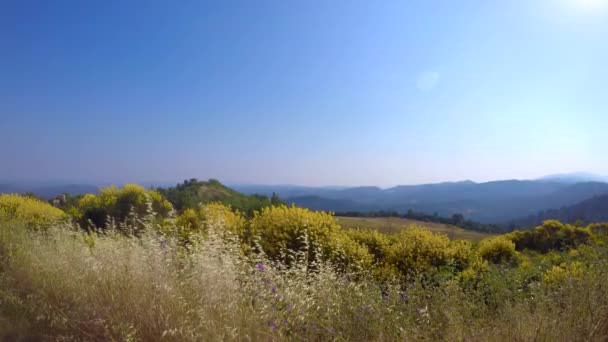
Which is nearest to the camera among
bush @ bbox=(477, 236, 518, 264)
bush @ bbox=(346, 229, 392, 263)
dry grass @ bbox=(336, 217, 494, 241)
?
bush @ bbox=(346, 229, 392, 263)

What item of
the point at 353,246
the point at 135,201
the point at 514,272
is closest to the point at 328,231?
the point at 353,246

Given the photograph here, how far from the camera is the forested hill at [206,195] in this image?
1314 cm

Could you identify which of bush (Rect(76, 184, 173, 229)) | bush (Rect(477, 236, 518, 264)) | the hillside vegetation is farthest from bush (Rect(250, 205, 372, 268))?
bush (Rect(76, 184, 173, 229))

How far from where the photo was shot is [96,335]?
3.20 metres

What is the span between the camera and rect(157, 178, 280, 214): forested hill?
13137 mm

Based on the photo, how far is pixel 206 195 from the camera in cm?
2188

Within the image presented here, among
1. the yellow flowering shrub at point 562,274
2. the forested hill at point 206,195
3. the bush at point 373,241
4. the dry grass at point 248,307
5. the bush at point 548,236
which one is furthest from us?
the forested hill at point 206,195

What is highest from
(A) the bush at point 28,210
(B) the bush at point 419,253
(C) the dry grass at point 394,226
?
(A) the bush at point 28,210

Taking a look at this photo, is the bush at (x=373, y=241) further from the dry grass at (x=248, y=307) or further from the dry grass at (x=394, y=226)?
the dry grass at (x=248, y=307)

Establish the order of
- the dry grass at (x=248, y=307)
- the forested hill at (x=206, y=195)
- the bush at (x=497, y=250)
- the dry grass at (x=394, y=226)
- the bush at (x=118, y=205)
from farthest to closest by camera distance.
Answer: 1. the forested hill at (x=206, y=195)
2. the bush at (x=118, y=205)
3. the dry grass at (x=394, y=226)
4. the bush at (x=497, y=250)
5. the dry grass at (x=248, y=307)

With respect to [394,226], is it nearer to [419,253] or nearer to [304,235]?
[419,253]

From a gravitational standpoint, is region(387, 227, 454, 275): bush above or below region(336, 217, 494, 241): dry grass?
above

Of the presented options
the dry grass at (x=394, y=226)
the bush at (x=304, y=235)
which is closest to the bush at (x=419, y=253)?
the bush at (x=304, y=235)

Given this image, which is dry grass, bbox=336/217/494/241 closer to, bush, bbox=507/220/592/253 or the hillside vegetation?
bush, bbox=507/220/592/253
